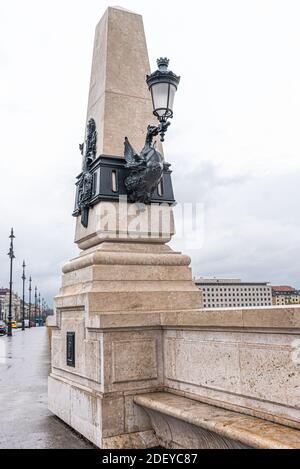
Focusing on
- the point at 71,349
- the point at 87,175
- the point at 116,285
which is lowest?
the point at 71,349

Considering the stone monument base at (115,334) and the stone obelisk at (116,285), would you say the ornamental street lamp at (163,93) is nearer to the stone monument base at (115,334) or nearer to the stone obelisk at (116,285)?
the stone obelisk at (116,285)

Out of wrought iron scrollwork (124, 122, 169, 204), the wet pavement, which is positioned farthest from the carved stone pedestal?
wrought iron scrollwork (124, 122, 169, 204)

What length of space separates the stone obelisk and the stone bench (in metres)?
0.30

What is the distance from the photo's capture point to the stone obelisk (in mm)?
5195

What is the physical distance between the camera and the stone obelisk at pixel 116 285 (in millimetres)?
5195

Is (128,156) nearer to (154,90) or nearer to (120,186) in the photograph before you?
(120,186)

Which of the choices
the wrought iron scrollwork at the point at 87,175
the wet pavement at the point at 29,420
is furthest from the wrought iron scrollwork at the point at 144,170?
the wet pavement at the point at 29,420

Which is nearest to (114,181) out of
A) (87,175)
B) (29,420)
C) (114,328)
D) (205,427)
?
(87,175)

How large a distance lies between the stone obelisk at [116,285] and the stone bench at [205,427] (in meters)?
0.30

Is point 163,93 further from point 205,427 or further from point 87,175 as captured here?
point 205,427

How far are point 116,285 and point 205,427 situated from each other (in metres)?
2.37

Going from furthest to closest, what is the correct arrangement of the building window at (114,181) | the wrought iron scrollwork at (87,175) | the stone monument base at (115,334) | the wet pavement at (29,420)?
1. the wrought iron scrollwork at (87,175)
2. the building window at (114,181)
3. the wet pavement at (29,420)
4. the stone monument base at (115,334)

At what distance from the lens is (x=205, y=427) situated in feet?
12.9
